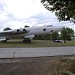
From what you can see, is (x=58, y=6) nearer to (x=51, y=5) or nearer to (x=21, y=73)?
(x=51, y=5)

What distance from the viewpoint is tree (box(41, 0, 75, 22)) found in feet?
38.1

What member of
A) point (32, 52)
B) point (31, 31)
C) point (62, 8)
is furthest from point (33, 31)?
point (62, 8)

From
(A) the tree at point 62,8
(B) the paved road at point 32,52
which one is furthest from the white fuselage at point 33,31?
(A) the tree at point 62,8

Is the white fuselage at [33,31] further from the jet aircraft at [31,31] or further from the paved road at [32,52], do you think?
the paved road at [32,52]

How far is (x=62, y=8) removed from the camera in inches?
492

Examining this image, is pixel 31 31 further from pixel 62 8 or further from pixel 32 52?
pixel 62 8

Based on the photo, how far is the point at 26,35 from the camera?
6475 cm

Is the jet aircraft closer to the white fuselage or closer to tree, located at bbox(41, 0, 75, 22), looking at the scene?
the white fuselage

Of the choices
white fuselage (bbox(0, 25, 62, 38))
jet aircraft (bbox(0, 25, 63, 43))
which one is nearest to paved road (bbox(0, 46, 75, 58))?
jet aircraft (bbox(0, 25, 63, 43))

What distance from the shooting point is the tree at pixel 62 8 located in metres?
11.6

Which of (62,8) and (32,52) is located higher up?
(62,8)

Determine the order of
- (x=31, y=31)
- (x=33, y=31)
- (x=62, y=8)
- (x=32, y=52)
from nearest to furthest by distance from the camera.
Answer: (x=62, y=8) < (x=32, y=52) < (x=33, y=31) < (x=31, y=31)

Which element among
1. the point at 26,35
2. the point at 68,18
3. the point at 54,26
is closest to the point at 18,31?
the point at 26,35

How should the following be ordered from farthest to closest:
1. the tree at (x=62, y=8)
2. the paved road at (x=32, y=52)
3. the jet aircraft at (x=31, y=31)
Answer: the jet aircraft at (x=31, y=31), the paved road at (x=32, y=52), the tree at (x=62, y=8)
